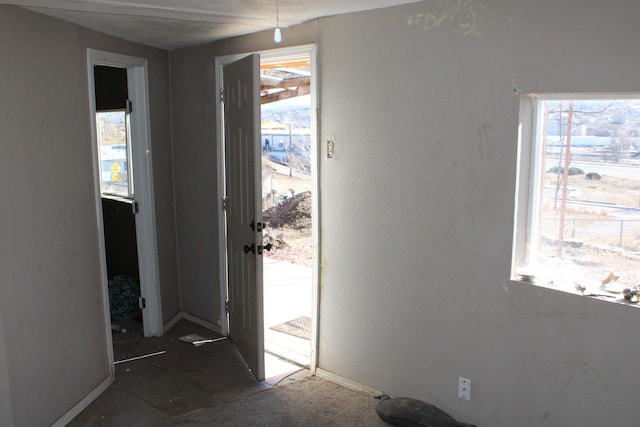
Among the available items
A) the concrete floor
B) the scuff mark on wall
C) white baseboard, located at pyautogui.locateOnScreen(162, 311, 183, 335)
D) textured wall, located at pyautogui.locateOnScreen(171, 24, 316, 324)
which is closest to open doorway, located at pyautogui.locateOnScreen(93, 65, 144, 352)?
white baseboard, located at pyautogui.locateOnScreen(162, 311, 183, 335)

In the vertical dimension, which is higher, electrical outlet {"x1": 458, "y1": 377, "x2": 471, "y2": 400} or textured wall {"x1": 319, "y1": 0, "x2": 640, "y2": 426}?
textured wall {"x1": 319, "y1": 0, "x2": 640, "y2": 426}

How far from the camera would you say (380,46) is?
2727mm

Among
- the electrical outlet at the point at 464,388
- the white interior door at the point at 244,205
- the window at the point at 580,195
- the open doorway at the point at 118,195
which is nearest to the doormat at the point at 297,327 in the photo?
the white interior door at the point at 244,205

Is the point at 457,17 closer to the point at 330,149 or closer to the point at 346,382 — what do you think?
the point at 330,149

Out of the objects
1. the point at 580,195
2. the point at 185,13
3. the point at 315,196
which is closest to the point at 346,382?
the point at 315,196

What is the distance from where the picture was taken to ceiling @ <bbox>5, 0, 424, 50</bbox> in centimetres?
248

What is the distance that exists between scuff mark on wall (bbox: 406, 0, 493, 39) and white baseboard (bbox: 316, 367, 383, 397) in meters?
2.01

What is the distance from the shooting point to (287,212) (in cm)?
761

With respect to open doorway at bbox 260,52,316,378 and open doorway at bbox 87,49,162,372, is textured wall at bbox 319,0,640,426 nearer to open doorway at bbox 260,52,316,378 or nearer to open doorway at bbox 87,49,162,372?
open doorway at bbox 260,52,316,378

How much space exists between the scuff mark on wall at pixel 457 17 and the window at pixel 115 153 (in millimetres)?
2937

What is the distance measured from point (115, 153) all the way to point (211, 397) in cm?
259

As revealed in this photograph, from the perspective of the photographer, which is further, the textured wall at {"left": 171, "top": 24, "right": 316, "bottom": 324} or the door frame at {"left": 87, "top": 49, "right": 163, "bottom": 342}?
the textured wall at {"left": 171, "top": 24, "right": 316, "bottom": 324}

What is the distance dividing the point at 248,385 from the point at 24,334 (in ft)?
4.38

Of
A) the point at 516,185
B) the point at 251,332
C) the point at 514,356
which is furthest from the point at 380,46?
the point at 251,332
